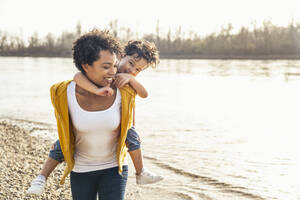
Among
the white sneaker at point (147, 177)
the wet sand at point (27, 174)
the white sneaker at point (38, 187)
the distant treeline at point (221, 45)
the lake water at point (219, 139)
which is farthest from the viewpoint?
the distant treeline at point (221, 45)

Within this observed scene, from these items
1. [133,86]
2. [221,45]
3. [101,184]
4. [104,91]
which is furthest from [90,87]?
[221,45]

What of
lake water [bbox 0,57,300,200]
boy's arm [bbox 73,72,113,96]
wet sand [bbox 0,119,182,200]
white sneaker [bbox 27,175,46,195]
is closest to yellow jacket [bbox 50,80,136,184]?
boy's arm [bbox 73,72,113,96]

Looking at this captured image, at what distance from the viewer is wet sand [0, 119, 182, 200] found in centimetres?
450

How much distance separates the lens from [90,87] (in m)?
2.21

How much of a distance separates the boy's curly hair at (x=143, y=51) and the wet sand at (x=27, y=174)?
104 inches

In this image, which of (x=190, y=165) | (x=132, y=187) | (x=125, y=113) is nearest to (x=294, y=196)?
(x=190, y=165)

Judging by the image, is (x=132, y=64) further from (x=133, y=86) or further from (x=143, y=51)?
(x=133, y=86)

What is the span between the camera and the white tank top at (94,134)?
7.25 ft

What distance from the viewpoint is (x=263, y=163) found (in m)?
7.19

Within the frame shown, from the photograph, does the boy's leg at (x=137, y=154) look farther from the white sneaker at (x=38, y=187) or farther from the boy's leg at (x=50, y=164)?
the white sneaker at (x=38, y=187)

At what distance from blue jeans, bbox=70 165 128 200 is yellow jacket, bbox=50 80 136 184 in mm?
69

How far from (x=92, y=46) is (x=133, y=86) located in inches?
17.4

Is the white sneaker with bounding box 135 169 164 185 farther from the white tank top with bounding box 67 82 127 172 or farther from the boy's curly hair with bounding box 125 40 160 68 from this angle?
the boy's curly hair with bounding box 125 40 160 68

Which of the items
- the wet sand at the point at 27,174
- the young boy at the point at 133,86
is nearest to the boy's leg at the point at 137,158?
the young boy at the point at 133,86
